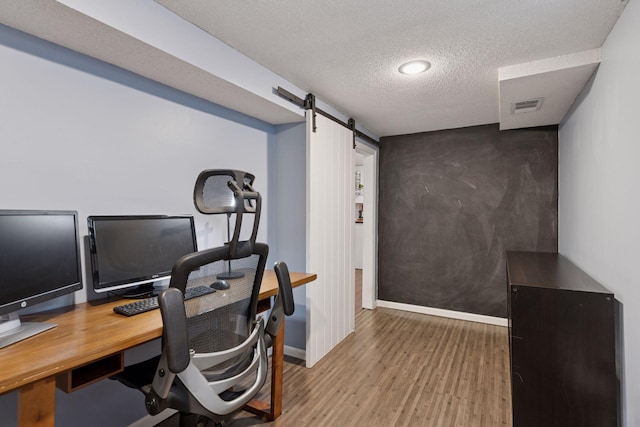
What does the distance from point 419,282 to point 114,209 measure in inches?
137

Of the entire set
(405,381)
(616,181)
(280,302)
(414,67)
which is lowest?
(405,381)

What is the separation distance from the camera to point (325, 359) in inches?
114

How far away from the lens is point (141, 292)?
179 centimetres

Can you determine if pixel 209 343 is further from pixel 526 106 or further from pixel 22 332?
pixel 526 106

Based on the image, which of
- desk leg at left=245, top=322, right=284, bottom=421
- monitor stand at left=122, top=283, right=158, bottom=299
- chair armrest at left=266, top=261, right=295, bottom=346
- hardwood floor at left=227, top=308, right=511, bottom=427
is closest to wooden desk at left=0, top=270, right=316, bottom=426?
monitor stand at left=122, top=283, right=158, bottom=299

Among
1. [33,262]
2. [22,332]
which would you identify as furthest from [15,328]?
[33,262]

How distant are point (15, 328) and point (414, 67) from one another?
2.52 m

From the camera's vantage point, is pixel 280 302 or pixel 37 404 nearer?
pixel 37 404

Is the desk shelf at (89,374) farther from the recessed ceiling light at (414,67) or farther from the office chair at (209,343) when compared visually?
the recessed ceiling light at (414,67)

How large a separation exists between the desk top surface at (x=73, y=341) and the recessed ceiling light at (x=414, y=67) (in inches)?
83.2

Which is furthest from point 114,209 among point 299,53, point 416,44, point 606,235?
point 606,235

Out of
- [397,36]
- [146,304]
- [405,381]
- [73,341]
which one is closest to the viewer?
[73,341]

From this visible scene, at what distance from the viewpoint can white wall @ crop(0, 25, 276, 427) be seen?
144 cm

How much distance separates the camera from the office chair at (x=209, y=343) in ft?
3.57
